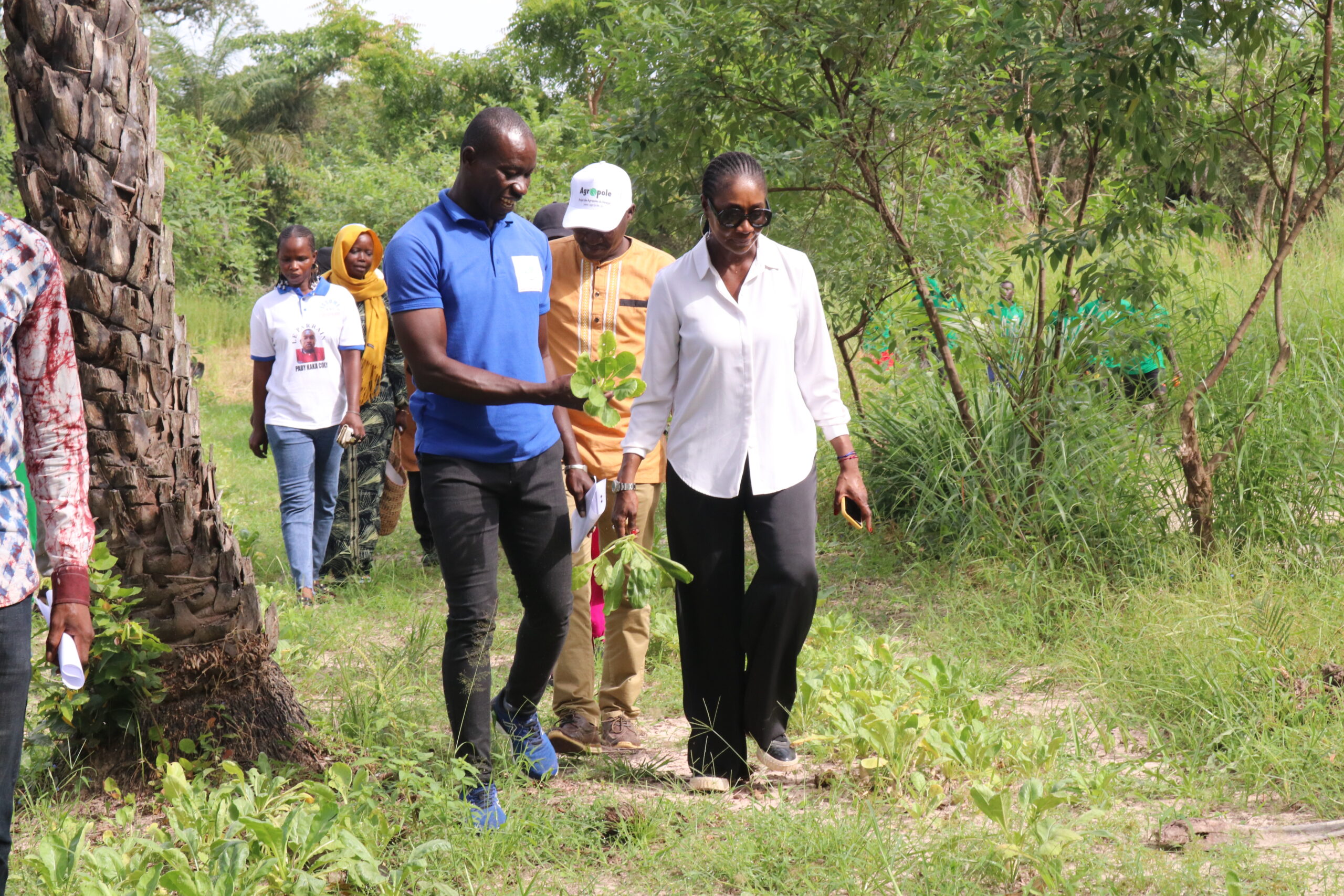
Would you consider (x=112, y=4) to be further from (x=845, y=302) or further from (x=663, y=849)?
(x=845, y=302)

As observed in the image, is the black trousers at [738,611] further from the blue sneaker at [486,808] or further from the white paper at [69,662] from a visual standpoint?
the white paper at [69,662]

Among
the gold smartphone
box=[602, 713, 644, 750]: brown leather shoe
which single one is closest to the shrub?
box=[602, 713, 644, 750]: brown leather shoe

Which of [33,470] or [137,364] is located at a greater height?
[137,364]

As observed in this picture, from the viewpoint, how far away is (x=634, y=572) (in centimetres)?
366

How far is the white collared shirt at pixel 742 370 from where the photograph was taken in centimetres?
362

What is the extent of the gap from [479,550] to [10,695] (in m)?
1.41

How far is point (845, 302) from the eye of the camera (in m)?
7.45

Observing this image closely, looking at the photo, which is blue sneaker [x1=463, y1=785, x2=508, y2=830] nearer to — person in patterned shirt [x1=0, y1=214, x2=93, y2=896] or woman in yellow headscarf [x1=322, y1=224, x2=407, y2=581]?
person in patterned shirt [x1=0, y1=214, x2=93, y2=896]

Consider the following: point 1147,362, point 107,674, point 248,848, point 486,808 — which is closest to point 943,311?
point 1147,362

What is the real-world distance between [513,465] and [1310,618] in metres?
3.12

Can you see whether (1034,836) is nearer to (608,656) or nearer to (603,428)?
(608,656)

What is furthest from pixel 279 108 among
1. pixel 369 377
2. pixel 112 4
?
pixel 112 4

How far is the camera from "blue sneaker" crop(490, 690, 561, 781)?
383 centimetres

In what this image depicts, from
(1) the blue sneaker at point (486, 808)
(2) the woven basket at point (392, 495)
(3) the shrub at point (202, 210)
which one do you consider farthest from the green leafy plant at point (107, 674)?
(3) the shrub at point (202, 210)
